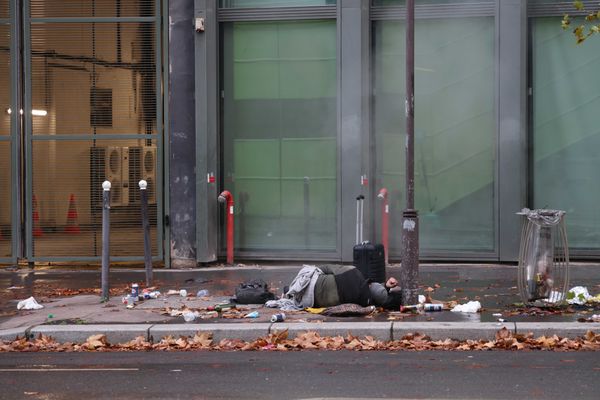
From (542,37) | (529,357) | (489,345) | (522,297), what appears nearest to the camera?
(529,357)

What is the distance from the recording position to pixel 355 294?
10719 mm

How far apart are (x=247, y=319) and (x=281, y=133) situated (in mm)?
5961

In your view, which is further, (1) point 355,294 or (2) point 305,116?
(2) point 305,116

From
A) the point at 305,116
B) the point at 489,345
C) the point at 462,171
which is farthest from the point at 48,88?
the point at 489,345

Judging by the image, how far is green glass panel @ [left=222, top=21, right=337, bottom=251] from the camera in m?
15.5

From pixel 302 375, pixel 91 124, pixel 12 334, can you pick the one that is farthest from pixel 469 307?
pixel 91 124

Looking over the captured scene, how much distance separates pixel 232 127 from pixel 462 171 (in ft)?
13.0

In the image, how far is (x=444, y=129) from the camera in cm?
1529

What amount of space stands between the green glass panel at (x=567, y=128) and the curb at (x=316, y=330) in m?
5.69

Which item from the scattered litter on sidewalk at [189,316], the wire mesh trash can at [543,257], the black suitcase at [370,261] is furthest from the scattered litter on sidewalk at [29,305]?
the wire mesh trash can at [543,257]

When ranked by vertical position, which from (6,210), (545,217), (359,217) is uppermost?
(545,217)

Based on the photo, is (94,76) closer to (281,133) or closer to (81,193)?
(81,193)

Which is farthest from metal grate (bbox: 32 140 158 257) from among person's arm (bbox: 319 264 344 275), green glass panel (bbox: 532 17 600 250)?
green glass panel (bbox: 532 17 600 250)

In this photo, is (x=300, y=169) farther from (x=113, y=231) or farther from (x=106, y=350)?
(x=106, y=350)
